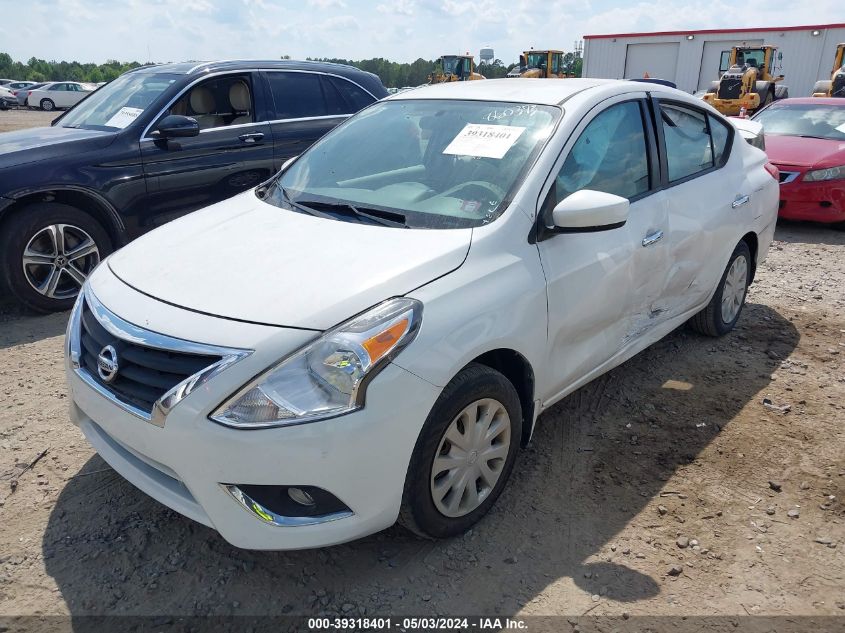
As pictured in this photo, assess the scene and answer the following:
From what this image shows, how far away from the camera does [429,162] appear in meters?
3.11

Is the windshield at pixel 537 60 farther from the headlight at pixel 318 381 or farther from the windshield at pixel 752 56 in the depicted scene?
the headlight at pixel 318 381

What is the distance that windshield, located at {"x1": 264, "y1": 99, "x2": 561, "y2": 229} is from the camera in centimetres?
281

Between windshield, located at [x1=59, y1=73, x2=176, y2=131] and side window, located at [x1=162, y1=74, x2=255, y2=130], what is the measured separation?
219 mm

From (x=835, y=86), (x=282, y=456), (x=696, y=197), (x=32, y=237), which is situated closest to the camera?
(x=282, y=456)

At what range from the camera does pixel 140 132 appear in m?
5.16

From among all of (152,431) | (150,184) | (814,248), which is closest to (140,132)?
(150,184)

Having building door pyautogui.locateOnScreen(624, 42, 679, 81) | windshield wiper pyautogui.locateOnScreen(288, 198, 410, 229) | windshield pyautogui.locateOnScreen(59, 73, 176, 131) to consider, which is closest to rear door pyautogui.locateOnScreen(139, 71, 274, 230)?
windshield pyautogui.locateOnScreen(59, 73, 176, 131)

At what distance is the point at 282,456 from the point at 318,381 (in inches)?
10.0

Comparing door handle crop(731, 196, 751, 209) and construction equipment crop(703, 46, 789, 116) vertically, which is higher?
door handle crop(731, 196, 751, 209)

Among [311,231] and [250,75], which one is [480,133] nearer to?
[311,231]

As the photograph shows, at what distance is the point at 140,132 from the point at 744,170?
4.44m

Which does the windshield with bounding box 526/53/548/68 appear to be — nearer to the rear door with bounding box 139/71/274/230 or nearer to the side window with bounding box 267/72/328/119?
the side window with bounding box 267/72/328/119

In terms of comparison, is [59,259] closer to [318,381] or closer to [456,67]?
[318,381]

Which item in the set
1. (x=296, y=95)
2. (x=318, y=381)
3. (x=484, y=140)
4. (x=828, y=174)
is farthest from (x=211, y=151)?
(x=828, y=174)
